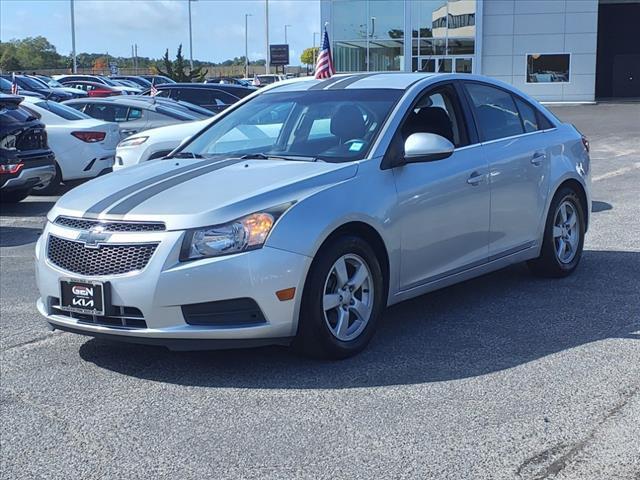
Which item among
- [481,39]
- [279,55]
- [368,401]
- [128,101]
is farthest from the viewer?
[279,55]

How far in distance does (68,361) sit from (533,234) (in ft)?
11.6

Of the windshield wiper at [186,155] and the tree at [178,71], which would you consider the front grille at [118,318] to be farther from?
the tree at [178,71]

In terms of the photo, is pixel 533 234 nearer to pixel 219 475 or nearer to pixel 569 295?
pixel 569 295

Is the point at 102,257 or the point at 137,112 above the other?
the point at 137,112

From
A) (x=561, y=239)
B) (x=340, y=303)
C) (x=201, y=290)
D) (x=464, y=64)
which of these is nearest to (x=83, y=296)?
(x=201, y=290)

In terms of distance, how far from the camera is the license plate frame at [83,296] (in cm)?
467

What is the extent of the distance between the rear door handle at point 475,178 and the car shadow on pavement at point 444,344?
36.6 inches

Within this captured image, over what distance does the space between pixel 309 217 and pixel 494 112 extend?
240 cm

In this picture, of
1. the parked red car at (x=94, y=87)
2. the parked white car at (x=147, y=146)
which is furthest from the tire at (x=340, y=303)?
the parked red car at (x=94, y=87)

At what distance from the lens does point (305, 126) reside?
588 centimetres

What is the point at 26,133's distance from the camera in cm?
1129

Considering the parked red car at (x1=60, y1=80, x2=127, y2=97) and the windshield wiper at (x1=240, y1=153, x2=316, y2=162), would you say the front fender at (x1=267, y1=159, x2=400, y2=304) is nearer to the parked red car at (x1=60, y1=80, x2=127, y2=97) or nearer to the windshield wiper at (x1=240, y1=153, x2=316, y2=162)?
the windshield wiper at (x1=240, y1=153, x2=316, y2=162)

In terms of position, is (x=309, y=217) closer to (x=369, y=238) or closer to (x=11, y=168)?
(x=369, y=238)

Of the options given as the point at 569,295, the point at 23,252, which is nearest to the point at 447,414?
the point at 569,295
